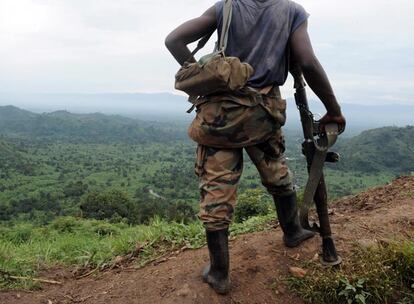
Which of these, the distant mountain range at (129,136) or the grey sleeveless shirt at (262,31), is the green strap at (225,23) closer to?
the grey sleeveless shirt at (262,31)

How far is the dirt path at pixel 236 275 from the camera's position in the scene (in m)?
2.79

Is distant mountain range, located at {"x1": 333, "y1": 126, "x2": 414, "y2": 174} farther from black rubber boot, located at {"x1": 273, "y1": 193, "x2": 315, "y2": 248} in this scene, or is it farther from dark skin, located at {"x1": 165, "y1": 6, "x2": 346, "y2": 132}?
dark skin, located at {"x1": 165, "y1": 6, "x2": 346, "y2": 132}

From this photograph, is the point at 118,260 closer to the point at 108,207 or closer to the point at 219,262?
the point at 219,262

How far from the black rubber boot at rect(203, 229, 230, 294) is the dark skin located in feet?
3.27

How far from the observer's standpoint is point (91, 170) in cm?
7825

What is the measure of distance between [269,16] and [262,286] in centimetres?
161

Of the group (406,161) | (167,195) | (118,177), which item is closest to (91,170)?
(118,177)

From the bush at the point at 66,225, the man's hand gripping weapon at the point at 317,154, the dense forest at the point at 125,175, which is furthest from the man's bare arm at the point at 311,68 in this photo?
the dense forest at the point at 125,175

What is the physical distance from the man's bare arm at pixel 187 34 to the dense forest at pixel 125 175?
615 inches

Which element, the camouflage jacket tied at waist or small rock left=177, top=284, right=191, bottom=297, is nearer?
the camouflage jacket tied at waist

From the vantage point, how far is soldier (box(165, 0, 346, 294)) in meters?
2.65

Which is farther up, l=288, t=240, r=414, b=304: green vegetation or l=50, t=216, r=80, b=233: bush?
l=288, t=240, r=414, b=304: green vegetation

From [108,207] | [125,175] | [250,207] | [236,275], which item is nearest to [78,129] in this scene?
[125,175]

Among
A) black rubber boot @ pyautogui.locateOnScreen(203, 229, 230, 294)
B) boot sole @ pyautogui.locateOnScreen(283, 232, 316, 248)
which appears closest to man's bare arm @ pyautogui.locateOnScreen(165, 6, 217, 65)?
black rubber boot @ pyautogui.locateOnScreen(203, 229, 230, 294)
